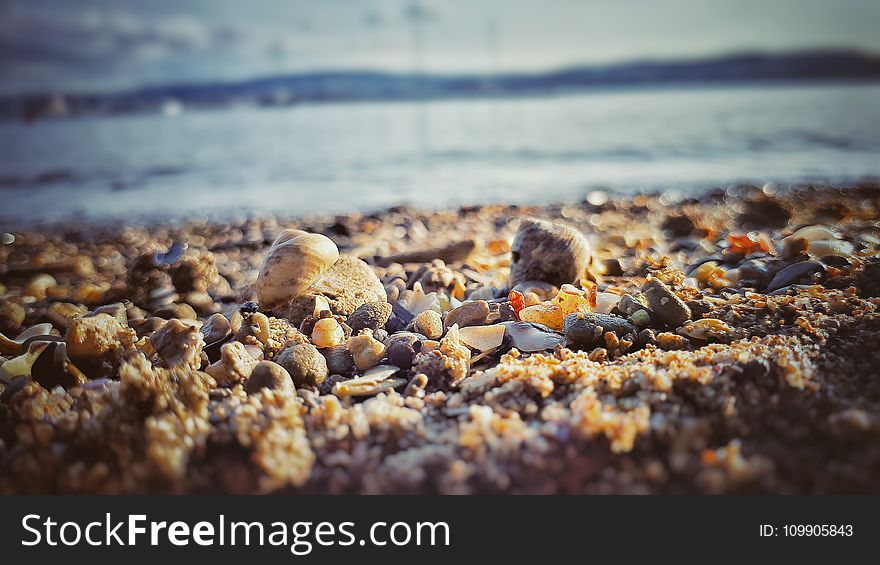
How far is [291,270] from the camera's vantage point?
2193 millimetres

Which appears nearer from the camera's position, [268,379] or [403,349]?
[268,379]

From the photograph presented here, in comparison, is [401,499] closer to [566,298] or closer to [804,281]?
[566,298]

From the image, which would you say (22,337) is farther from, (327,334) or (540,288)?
(540,288)

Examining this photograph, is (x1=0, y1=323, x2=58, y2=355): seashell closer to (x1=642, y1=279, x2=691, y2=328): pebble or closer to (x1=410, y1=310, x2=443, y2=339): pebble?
(x1=410, y1=310, x2=443, y2=339): pebble

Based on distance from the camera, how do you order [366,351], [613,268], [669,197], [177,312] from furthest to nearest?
[669,197]
[613,268]
[177,312]
[366,351]

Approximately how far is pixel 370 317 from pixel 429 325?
243mm

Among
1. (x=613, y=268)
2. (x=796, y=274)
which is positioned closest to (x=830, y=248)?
(x=796, y=274)

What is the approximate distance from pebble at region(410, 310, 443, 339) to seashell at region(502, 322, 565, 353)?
0.22 m

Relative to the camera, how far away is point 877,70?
→ 423 inches

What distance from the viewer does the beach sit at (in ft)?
3.74

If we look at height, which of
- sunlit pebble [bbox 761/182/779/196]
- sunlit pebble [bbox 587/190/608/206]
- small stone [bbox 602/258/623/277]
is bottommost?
sunlit pebble [bbox 587/190/608/206]

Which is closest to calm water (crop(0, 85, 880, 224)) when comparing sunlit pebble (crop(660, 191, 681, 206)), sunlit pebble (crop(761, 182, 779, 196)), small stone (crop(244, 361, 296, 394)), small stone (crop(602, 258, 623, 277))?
Result: sunlit pebble (crop(761, 182, 779, 196))

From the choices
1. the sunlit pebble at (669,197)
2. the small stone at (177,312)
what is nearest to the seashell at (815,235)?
the small stone at (177,312)

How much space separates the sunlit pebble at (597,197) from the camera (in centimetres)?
610
